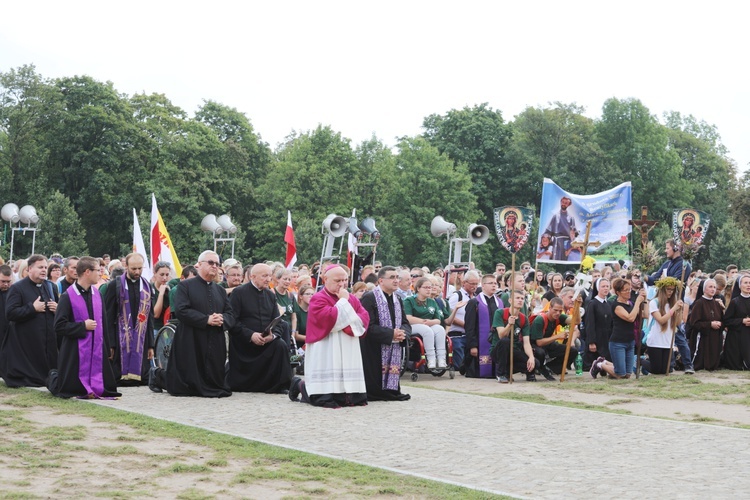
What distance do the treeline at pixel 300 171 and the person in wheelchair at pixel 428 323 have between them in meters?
36.2

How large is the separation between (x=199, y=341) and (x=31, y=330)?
273 cm

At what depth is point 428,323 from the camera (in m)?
17.0

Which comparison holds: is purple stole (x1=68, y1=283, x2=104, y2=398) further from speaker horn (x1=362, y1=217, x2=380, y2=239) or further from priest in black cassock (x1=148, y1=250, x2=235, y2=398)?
speaker horn (x1=362, y1=217, x2=380, y2=239)

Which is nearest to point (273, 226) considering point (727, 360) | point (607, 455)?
point (727, 360)

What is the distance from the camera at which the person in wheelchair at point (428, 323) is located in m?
16.9

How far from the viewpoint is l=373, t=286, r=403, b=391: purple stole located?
44.2 feet

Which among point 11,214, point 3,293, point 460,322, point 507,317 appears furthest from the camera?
point 11,214

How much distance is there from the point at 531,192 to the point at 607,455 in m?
58.7

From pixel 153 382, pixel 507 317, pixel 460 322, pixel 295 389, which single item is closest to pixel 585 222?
pixel 460 322

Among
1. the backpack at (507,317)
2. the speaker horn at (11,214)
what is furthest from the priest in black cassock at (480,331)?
the speaker horn at (11,214)

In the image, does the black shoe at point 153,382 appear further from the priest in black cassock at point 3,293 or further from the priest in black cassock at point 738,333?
the priest in black cassock at point 738,333

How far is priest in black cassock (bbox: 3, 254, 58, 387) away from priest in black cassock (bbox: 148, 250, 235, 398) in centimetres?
178

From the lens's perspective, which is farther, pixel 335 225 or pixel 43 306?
pixel 335 225

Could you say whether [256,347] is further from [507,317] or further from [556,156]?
[556,156]
